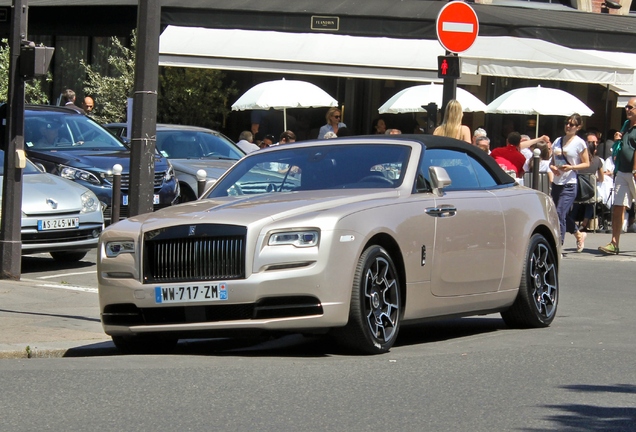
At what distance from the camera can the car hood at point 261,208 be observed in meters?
8.09

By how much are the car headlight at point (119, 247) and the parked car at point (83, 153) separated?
775cm

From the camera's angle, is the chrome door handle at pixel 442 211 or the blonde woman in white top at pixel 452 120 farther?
the blonde woman in white top at pixel 452 120

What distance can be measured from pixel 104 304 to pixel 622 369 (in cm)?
343

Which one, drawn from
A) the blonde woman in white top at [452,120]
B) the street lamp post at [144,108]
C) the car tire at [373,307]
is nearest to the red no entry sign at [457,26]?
the blonde woman in white top at [452,120]

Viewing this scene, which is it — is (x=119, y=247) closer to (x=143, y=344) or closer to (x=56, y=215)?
(x=143, y=344)

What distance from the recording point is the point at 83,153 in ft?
56.1

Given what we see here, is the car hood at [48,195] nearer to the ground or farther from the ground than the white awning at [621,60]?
nearer to the ground

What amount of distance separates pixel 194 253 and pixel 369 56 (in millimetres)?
18054

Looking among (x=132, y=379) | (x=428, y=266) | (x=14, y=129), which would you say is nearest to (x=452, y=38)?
(x=14, y=129)

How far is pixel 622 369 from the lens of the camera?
784 cm

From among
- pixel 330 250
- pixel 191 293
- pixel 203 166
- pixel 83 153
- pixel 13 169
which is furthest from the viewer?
pixel 203 166

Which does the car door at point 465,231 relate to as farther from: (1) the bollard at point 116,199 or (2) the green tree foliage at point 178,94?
(2) the green tree foliage at point 178,94

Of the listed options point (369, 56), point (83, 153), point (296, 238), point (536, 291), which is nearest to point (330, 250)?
point (296, 238)

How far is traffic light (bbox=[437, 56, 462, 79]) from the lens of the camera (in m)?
14.2
